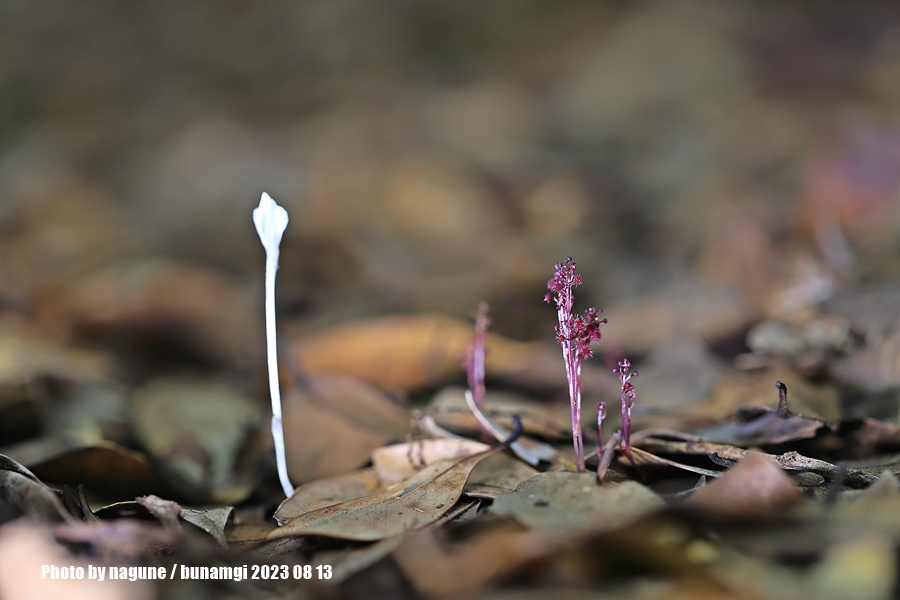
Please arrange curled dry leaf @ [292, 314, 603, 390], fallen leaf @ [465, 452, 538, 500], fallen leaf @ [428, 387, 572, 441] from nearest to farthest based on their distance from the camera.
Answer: fallen leaf @ [465, 452, 538, 500], fallen leaf @ [428, 387, 572, 441], curled dry leaf @ [292, 314, 603, 390]

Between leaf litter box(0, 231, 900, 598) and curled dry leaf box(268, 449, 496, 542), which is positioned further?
curled dry leaf box(268, 449, 496, 542)

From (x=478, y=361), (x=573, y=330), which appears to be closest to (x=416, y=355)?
(x=478, y=361)

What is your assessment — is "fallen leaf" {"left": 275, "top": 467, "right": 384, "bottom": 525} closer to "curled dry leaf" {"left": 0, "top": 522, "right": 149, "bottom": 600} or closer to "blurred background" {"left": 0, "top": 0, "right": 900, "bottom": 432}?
"curled dry leaf" {"left": 0, "top": 522, "right": 149, "bottom": 600}

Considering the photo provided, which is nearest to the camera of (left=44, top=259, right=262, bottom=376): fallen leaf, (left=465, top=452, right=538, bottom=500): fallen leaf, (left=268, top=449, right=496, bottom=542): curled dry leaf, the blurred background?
(left=268, top=449, right=496, bottom=542): curled dry leaf

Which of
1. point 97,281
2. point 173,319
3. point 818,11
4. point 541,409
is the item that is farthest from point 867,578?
point 818,11

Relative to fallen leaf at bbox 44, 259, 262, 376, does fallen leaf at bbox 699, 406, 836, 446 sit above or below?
below

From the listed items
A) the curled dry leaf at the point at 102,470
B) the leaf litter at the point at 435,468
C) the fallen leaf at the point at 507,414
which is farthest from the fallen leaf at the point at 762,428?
the curled dry leaf at the point at 102,470

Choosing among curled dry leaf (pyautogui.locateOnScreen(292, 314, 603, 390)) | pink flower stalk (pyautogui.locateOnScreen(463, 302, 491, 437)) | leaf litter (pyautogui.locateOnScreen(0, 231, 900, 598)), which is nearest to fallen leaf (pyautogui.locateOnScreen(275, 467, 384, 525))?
leaf litter (pyautogui.locateOnScreen(0, 231, 900, 598))

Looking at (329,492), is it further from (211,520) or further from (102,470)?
(102,470)
